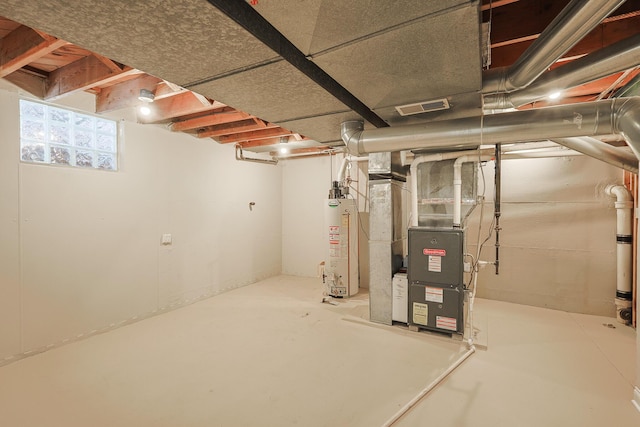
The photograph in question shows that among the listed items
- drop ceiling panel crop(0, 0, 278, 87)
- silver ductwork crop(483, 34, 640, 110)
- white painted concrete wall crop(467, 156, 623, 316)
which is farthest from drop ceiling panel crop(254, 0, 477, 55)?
white painted concrete wall crop(467, 156, 623, 316)

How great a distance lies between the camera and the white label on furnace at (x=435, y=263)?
2830mm

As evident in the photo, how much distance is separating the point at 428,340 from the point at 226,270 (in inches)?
119

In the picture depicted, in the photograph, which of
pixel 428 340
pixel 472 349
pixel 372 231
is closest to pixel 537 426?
pixel 472 349

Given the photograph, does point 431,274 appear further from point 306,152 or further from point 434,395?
point 306,152

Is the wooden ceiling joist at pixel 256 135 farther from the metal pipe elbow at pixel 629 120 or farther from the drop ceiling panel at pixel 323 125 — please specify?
the metal pipe elbow at pixel 629 120

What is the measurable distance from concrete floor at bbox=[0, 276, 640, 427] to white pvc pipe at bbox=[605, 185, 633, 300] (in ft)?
1.50

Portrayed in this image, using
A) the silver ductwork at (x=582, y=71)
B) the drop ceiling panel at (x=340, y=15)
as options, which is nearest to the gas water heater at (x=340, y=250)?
the silver ductwork at (x=582, y=71)

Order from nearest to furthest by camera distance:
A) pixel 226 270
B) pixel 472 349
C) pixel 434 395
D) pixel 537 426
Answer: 1. pixel 537 426
2. pixel 434 395
3. pixel 472 349
4. pixel 226 270

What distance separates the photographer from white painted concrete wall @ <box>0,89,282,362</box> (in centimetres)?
238

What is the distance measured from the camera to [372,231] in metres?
3.22

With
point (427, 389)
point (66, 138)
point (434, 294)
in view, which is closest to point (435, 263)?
point (434, 294)

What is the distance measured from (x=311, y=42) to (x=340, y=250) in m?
3.10

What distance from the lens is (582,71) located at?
150 cm

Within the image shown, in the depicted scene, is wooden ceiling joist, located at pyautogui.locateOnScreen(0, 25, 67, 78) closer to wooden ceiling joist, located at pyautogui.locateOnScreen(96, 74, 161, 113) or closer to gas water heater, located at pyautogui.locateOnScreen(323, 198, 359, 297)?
wooden ceiling joist, located at pyautogui.locateOnScreen(96, 74, 161, 113)
